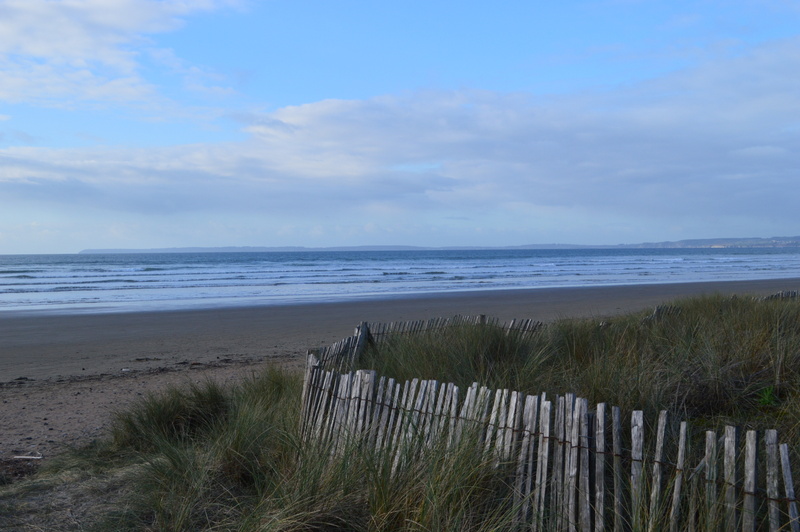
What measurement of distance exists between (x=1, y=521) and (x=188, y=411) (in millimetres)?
2434

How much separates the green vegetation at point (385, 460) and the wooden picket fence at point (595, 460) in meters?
0.20

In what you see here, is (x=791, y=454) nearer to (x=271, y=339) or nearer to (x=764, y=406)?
(x=764, y=406)

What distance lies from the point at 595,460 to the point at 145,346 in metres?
12.4

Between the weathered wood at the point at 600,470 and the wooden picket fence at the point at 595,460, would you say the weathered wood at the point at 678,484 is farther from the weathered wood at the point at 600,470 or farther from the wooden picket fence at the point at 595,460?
the weathered wood at the point at 600,470

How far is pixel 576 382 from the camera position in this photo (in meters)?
5.10

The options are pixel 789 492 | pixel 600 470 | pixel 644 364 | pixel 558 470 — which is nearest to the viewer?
pixel 789 492

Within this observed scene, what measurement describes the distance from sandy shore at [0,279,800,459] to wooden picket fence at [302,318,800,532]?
4.25 metres

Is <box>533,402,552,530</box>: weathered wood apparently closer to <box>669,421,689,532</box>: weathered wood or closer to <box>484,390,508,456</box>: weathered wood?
<box>484,390,508,456</box>: weathered wood

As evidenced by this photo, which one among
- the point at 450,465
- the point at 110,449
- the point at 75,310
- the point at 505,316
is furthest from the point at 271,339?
the point at 450,465

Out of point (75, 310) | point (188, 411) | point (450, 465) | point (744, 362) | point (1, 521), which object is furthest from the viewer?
point (75, 310)

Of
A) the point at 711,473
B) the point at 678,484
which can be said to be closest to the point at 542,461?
the point at 678,484

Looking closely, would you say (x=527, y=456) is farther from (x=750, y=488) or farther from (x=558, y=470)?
(x=750, y=488)

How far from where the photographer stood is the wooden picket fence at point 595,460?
2.96 meters

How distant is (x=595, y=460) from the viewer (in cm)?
336
